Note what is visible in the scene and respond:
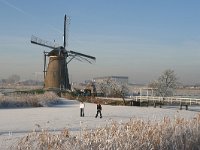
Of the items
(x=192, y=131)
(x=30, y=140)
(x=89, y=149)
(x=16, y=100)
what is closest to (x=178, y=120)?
(x=192, y=131)

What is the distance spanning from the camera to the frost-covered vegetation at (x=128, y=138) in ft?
26.1

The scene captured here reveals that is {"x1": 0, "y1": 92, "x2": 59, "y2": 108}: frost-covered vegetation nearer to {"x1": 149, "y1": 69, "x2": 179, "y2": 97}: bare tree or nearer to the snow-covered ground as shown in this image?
the snow-covered ground

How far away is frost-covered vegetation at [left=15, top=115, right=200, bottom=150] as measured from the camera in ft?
26.1

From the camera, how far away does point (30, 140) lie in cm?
805

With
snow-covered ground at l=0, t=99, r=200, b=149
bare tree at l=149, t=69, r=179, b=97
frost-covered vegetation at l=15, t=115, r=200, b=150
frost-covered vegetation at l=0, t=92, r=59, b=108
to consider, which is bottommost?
snow-covered ground at l=0, t=99, r=200, b=149

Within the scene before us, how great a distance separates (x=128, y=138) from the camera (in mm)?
8617

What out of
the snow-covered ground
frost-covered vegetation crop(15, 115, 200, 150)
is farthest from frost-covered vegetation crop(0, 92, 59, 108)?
→ frost-covered vegetation crop(15, 115, 200, 150)

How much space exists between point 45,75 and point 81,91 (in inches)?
210

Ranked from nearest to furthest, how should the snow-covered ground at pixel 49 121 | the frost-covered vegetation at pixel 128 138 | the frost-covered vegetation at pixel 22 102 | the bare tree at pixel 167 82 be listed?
the frost-covered vegetation at pixel 128 138 → the snow-covered ground at pixel 49 121 → the frost-covered vegetation at pixel 22 102 → the bare tree at pixel 167 82

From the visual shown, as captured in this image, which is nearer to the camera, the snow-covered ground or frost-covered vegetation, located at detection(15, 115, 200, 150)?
frost-covered vegetation, located at detection(15, 115, 200, 150)

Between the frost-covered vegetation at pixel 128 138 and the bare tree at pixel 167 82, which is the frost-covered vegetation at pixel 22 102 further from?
the bare tree at pixel 167 82

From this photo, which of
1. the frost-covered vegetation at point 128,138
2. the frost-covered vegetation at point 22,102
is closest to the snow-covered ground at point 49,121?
the frost-covered vegetation at point 128,138

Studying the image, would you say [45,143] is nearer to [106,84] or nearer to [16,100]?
[16,100]

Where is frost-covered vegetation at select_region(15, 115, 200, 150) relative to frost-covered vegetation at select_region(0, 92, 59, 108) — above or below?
below
